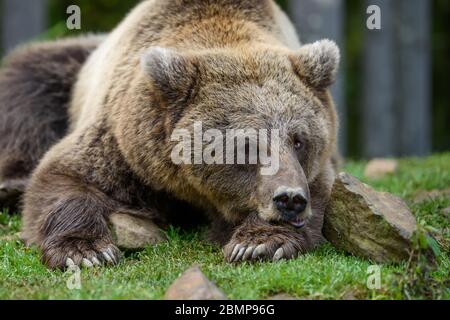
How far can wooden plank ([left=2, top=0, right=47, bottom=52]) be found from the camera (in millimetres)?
17844

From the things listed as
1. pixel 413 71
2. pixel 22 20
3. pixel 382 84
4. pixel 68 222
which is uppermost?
pixel 22 20

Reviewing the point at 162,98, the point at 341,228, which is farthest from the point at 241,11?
the point at 341,228

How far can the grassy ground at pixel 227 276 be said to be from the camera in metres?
5.56

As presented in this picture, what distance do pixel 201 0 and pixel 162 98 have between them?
1.51m

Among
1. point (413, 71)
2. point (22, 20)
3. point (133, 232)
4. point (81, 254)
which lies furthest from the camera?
point (413, 71)

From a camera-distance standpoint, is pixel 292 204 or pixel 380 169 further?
pixel 380 169

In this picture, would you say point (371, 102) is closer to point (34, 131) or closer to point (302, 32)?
point (302, 32)

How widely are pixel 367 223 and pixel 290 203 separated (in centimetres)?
62

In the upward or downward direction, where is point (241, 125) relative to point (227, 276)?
upward

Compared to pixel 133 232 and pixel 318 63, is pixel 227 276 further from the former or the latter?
pixel 318 63

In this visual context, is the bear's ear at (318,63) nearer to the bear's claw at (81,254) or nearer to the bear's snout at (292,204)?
the bear's snout at (292,204)

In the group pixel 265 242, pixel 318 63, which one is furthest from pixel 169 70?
pixel 265 242

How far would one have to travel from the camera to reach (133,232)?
7.31 meters

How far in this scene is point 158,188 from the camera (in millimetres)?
7629
